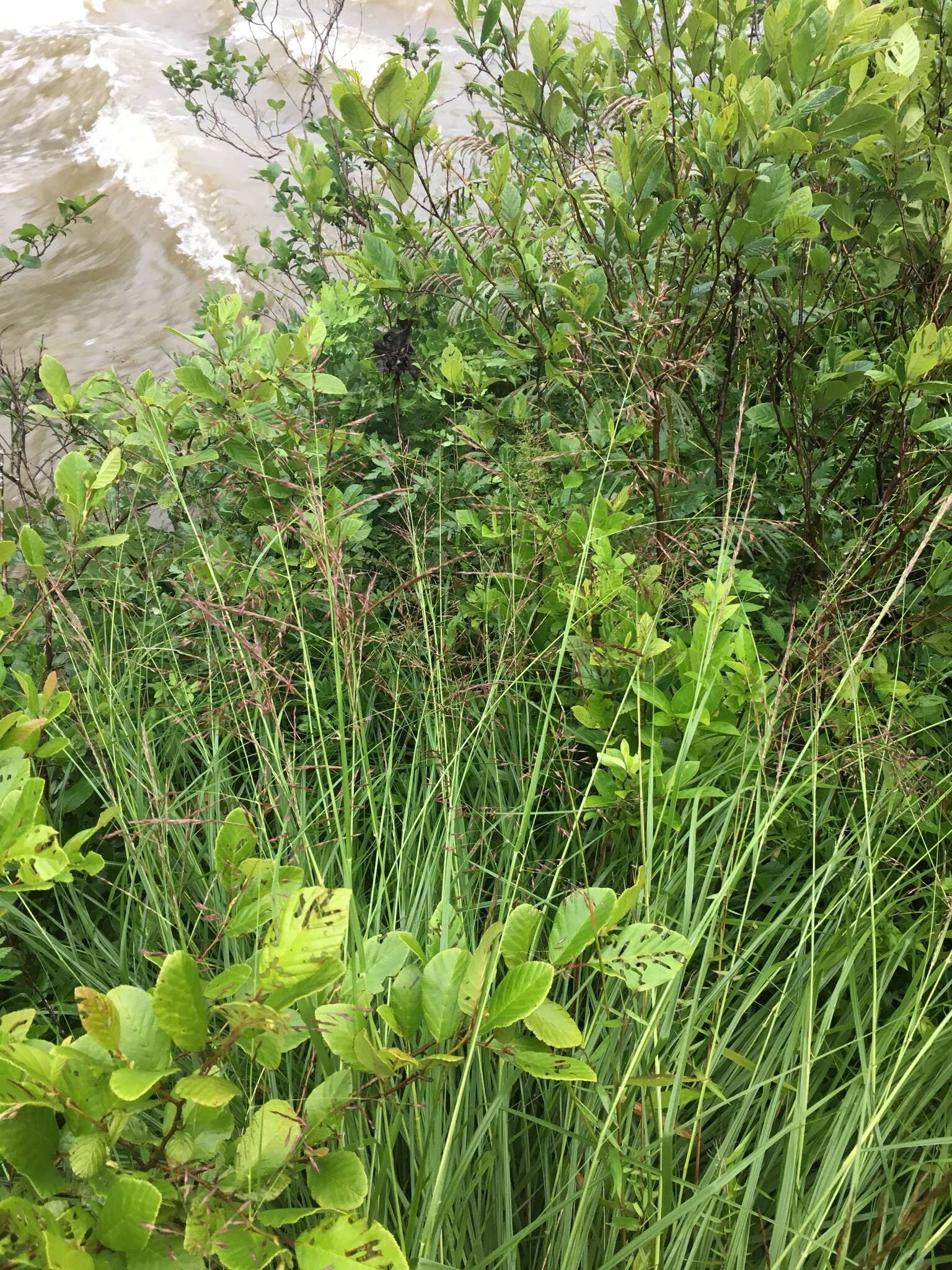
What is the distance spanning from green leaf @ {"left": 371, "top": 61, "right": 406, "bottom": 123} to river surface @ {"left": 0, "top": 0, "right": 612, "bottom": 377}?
297 centimetres

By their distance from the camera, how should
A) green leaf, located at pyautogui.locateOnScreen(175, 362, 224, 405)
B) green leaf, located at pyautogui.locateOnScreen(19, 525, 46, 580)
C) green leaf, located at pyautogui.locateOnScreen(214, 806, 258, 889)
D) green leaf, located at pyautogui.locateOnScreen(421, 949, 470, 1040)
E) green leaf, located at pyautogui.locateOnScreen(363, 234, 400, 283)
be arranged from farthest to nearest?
green leaf, located at pyautogui.locateOnScreen(363, 234, 400, 283) < green leaf, located at pyautogui.locateOnScreen(175, 362, 224, 405) < green leaf, located at pyautogui.locateOnScreen(19, 525, 46, 580) < green leaf, located at pyautogui.locateOnScreen(214, 806, 258, 889) < green leaf, located at pyautogui.locateOnScreen(421, 949, 470, 1040)

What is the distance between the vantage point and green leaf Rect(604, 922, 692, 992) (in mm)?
947

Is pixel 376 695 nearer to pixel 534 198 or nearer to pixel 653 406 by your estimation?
pixel 653 406

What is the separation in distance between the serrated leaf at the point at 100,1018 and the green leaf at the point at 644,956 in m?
0.53

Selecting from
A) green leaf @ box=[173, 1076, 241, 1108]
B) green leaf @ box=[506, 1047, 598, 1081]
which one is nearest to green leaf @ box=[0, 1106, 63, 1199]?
green leaf @ box=[173, 1076, 241, 1108]

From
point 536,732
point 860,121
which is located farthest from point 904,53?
point 536,732

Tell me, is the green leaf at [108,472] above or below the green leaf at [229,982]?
above

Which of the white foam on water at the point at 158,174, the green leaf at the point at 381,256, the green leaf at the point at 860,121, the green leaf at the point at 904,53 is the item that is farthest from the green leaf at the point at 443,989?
the white foam on water at the point at 158,174

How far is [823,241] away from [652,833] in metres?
1.74

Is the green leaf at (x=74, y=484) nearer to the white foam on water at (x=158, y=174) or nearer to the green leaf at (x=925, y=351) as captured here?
the green leaf at (x=925, y=351)

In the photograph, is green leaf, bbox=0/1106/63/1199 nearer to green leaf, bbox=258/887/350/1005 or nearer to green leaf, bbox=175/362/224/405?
green leaf, bbox=258/887/350/1005

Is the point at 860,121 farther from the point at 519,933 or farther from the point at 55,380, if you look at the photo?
the point at 55,380

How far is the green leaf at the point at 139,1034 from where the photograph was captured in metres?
0.78

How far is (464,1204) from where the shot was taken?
42.3 inches
